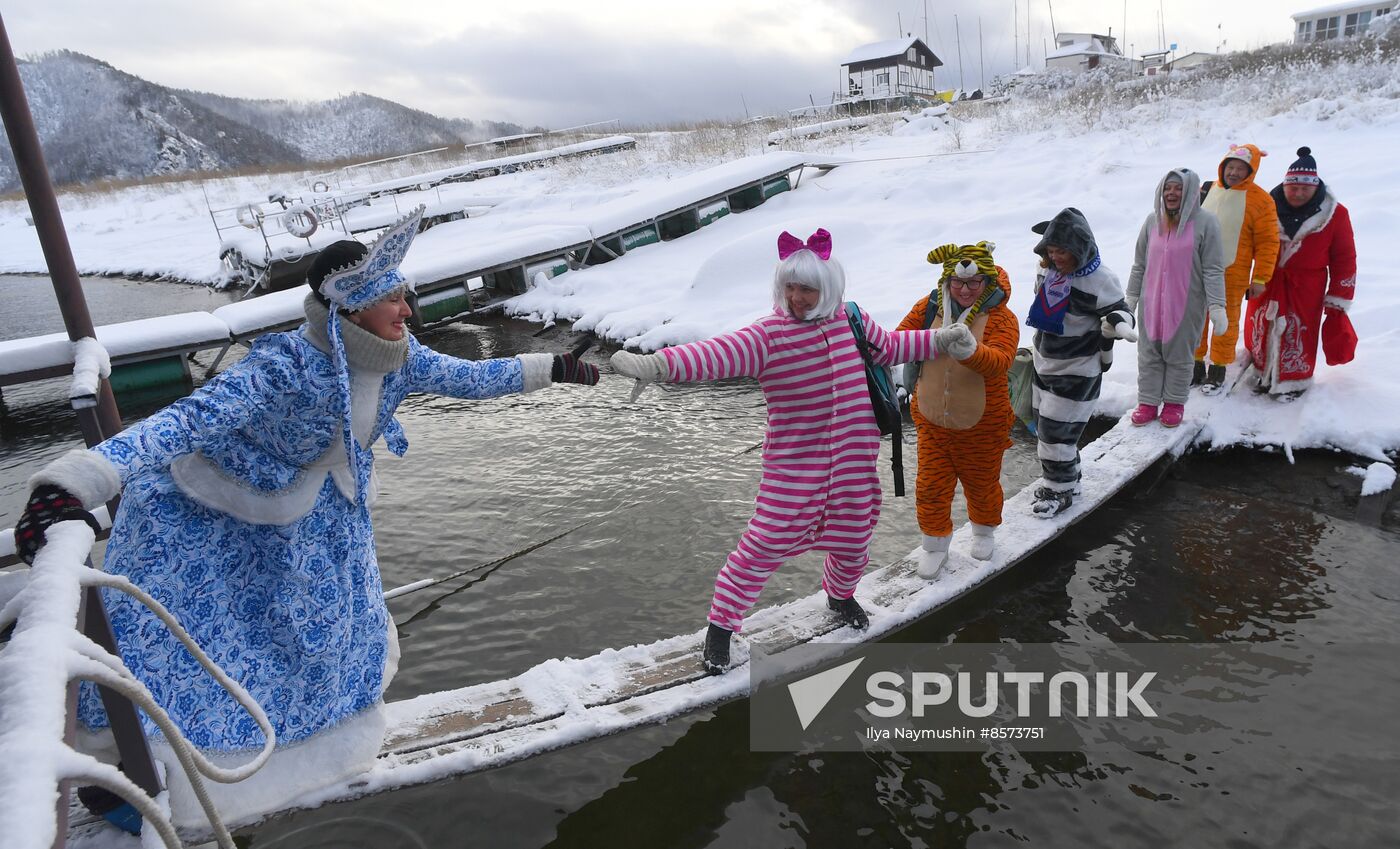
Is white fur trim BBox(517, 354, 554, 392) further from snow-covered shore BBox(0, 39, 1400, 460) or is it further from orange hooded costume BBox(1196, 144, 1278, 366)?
snow-covered shore BBox(0, 39, 1400, 460)

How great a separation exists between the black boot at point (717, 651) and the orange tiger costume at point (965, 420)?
4.67 ft

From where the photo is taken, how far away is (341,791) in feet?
8.63

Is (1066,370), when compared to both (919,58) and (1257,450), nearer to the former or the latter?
(1257,450)

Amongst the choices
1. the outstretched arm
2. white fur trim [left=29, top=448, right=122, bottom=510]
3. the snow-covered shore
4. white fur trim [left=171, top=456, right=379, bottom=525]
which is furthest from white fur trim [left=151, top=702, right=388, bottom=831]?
the snow-covered shore

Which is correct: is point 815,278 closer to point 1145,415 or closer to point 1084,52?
point 1145,415

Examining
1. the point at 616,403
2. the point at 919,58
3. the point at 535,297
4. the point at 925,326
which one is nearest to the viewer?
the point at 925,326

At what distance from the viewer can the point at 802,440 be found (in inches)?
125

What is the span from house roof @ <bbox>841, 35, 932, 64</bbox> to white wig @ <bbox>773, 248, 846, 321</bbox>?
160 ft

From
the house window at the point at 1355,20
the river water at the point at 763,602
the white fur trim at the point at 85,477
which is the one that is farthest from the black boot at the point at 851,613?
the house window at the point at 1355,20

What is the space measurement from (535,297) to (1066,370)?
922 cm

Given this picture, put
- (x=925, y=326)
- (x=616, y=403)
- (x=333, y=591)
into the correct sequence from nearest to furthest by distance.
Answer: (x=333, y=591) → (x=925, y=326) → (x=616, y=403)

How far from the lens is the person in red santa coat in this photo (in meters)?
5.32

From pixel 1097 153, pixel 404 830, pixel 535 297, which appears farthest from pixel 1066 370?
pixel 1097 153

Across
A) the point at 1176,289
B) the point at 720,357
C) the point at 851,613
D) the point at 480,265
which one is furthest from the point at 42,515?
the point at 480,265
